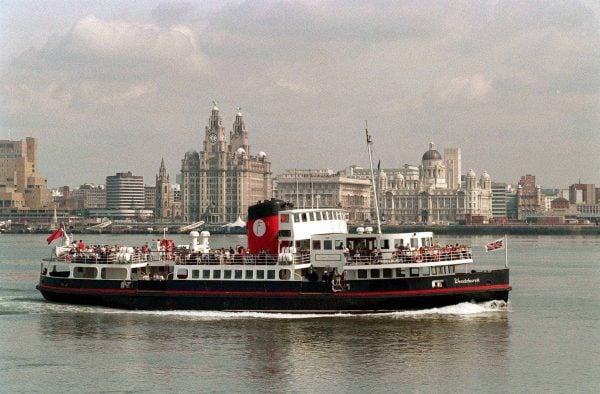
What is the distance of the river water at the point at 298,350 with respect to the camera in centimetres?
3384

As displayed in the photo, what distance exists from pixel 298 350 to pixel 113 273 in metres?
12.9

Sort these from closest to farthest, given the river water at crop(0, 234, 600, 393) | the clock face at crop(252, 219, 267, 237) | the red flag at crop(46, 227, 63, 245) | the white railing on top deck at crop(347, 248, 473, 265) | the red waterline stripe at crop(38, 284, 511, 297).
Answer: the river water at crop(0, 234, 600, 393) < the white railing on top deck at crop(347, 248, 473, 265) < the red waterline stripe at crop(38, 284, 511, 297) < the clock face at crop(252, 219, 267, 237) < the red flag at crop(46, 227, 63, 245)

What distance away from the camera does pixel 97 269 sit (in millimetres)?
48312

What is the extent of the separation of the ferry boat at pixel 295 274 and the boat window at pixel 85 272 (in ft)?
0.20

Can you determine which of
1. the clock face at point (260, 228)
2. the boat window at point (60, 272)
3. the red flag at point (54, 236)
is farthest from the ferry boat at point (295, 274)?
the red flag at point (54, 236)

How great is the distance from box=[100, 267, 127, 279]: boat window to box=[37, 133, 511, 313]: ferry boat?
46 mm

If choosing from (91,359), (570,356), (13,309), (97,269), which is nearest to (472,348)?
(570,356)

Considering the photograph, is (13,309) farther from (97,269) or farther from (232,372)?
(232,372)

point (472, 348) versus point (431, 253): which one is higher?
point (431, 253)

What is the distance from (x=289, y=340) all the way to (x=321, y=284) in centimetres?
504

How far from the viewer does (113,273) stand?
4825 cm

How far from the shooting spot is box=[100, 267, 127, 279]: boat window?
158ft

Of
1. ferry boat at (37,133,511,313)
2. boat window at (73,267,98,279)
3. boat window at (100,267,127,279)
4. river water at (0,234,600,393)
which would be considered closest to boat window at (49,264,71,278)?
boat window at (73,267,98,279)

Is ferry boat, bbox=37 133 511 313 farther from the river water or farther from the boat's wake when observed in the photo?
the river water
